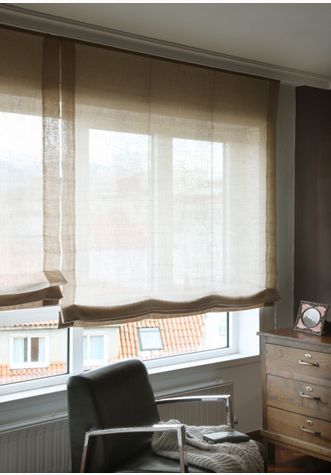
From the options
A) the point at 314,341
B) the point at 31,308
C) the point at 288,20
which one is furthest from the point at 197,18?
the point at 314,341

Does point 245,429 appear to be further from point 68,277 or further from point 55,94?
point 55,94

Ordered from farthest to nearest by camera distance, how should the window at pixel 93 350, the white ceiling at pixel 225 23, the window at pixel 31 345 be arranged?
the window at pixel 93 350 → the window at pixel 31 345 → the white ceiling at pixel 225 23

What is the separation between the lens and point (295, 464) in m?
4.07

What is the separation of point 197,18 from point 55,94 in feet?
2.69

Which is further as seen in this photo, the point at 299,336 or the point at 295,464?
the point at 295,464

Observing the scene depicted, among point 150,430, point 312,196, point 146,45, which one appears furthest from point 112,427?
point 312,196

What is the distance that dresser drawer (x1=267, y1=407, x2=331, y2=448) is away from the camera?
Result: 374 centimetres

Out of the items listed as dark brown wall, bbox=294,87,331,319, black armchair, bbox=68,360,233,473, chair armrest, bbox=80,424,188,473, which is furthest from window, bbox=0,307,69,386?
dark brown wall, bbox=294,87,331,319

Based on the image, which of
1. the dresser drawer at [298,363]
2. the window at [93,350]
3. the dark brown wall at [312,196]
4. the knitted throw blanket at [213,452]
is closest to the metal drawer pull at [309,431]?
the dresser drawer at [298,363]

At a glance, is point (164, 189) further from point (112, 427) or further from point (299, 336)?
point (112, 427)

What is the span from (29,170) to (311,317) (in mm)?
2014

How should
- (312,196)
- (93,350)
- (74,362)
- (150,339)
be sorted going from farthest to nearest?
(312,196)
(150,339)
(93,350)
(74,362)

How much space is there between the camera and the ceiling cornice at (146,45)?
124 inches

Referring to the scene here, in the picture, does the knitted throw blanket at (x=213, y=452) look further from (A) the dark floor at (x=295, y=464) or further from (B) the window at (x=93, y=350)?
(A) the dark floor at (x=295, y=464)
